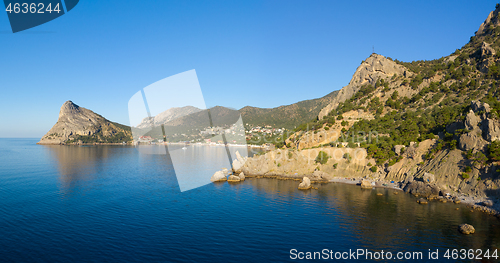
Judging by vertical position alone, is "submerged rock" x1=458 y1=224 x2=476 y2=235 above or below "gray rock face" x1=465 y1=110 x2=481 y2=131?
below

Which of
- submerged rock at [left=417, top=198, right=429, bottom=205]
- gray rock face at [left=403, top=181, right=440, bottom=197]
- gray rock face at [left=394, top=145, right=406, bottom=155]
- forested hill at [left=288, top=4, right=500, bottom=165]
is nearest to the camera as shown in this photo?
submerged rock at [left=417, top=198, right=429, bottom=205]

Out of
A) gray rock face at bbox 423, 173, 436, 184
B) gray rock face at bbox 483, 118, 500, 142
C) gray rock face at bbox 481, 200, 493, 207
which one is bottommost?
gray rock face at bbox 481, 200, 493, 207

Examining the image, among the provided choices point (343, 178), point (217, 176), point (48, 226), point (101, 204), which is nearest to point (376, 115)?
point (343, 178)

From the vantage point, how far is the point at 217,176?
2219 inches

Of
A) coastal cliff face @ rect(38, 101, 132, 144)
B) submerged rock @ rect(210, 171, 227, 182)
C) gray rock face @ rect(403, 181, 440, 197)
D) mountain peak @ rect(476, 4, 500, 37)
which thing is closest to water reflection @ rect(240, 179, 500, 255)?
gray rock face @ rect(403, 181, 440, 197)

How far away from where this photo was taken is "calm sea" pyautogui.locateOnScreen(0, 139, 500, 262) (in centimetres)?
2319

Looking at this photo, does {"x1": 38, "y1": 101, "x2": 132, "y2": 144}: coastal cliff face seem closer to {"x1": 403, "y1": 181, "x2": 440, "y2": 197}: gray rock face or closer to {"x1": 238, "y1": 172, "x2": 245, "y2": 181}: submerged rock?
{"x1": 238, "y1": 172, "x2": 245, "y2": 181}: submerged rock

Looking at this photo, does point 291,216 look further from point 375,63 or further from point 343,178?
point 375,63

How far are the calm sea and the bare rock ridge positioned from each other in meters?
53.9

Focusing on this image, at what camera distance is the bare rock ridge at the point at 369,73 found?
90.7 meters

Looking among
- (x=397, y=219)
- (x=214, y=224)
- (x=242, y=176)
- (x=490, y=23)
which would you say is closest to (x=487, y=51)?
(x=490, y=23)

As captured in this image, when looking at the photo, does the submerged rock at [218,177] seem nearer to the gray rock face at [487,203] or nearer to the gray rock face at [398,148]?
the gray rock face at [398,148]

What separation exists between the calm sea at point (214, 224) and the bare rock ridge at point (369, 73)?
5394cm

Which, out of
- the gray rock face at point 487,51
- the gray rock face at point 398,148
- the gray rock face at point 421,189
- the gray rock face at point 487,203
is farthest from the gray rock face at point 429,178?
the gray rock face at point 487,51
